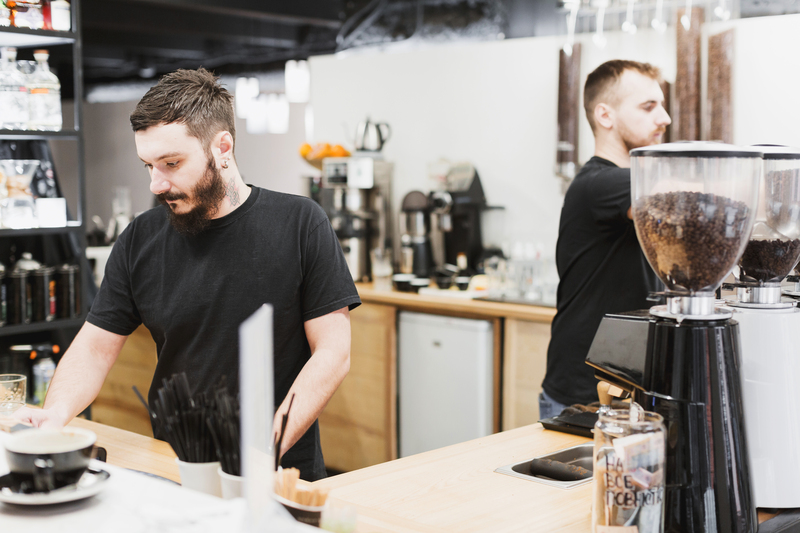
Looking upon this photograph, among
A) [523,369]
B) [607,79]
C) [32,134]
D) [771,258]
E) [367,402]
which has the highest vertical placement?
[607,79]

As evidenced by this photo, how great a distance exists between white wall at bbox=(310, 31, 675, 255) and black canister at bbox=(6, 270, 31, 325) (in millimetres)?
2521

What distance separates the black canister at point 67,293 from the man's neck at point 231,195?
1765 mm

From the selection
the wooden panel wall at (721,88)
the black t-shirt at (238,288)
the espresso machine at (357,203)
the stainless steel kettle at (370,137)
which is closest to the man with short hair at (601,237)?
the black t-shirt at (238,288)

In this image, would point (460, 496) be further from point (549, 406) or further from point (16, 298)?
point (16, 298)

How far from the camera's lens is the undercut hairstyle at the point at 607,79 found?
2578 mm

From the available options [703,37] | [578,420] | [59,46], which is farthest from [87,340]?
[703,37]

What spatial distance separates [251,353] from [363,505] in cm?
69

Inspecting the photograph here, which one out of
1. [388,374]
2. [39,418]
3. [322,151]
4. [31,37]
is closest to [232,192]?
[39,418]

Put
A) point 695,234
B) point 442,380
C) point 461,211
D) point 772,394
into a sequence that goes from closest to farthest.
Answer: point 695,234 < point 772,394 < point 442,380 < point 461,211

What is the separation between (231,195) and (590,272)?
3.71ft

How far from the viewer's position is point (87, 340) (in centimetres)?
199

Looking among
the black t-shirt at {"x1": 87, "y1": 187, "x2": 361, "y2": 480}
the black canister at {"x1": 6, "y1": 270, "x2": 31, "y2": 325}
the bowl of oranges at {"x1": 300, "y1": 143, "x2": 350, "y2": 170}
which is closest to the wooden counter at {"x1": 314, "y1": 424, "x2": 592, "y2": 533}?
the black t-shirt at {"x1": 87, "y1": 187, "x2": 361, "y2": 480}

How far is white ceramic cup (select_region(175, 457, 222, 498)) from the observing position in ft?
3.82

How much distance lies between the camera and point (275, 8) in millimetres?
6141
